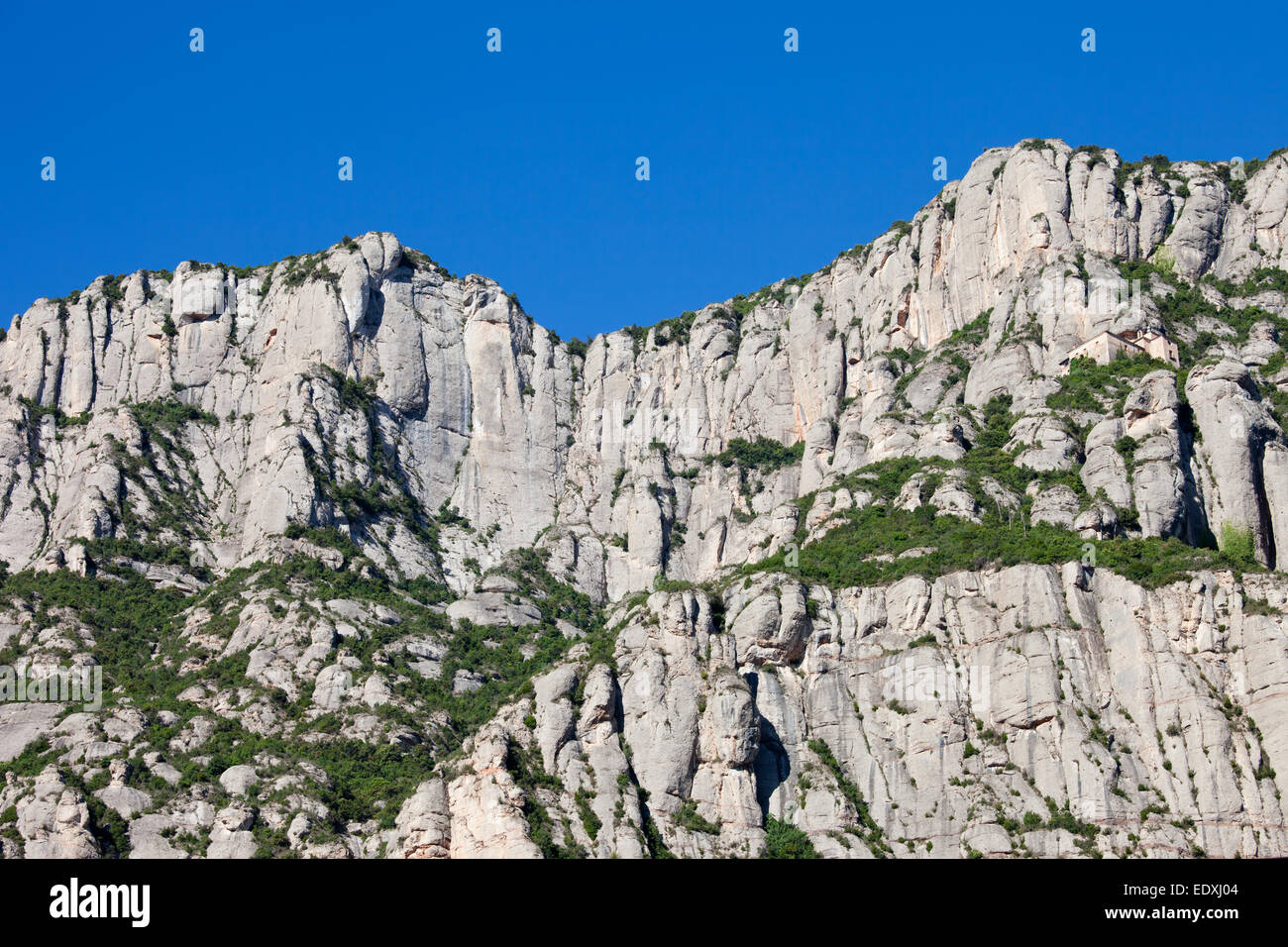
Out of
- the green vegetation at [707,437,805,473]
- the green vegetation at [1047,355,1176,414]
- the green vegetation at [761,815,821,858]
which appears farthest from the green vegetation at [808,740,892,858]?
the green vegetation at [707,437,805,473]

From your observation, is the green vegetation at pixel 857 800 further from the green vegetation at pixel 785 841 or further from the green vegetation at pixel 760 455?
the green vegetation at pixel 760 455

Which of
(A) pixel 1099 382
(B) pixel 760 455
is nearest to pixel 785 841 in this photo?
(A) pixel 1099 382

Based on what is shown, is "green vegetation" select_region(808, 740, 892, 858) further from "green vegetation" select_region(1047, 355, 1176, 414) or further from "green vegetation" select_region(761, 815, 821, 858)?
"green vegetation" select_region(1047, 355, 1176, 414)

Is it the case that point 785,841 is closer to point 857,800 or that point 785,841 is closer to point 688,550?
point 857,800

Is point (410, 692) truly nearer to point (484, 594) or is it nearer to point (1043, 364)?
point (484, 594)

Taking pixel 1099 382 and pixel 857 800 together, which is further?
→ pixel 1099 382

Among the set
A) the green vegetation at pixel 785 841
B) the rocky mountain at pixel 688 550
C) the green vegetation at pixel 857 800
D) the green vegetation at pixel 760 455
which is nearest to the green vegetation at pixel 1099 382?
the rocky mountain at pixel 688 550
